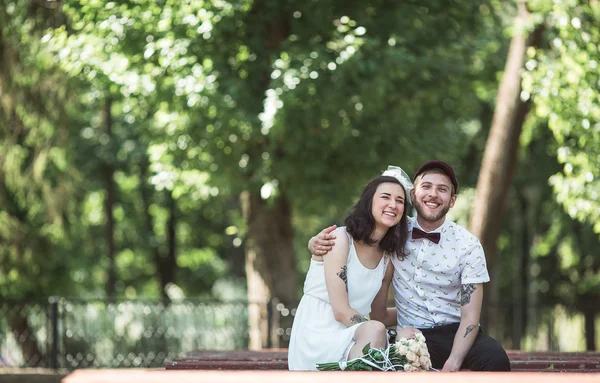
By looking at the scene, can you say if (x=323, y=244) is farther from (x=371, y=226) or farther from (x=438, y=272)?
(x=438, y=272)

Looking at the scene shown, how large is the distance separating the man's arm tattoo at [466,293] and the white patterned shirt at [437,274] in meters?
0.03

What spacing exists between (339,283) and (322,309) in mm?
227

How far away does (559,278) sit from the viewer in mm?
26969

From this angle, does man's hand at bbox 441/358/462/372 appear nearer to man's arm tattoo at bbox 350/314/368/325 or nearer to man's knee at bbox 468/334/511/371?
man's knee at bbox 468/334/511/371

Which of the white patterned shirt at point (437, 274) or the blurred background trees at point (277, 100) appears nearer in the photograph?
the white patterned shirt at point (437, 274)

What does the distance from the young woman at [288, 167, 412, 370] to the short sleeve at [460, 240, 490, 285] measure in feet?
1.27

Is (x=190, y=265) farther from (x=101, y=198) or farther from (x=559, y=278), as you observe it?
(x=559, y=278)

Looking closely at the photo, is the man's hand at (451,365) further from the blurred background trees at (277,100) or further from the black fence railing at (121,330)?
the black fence railing at (121,330)

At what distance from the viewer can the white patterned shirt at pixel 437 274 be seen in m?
5.33

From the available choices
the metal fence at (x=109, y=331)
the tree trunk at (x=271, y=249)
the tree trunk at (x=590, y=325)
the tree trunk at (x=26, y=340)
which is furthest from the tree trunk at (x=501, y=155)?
the tree trunk at (x=26, y=340)

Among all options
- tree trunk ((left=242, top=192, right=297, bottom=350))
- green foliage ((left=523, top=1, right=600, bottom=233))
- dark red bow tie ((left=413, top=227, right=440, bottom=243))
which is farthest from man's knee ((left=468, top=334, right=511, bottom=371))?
tree trunk ((left=242, top=192, right=297, bottom=350))

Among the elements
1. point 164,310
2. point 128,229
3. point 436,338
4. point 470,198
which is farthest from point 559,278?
point 436,338

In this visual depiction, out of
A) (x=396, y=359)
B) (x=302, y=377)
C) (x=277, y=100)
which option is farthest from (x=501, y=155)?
(x=302, y=377)

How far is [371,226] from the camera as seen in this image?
5164 mm
